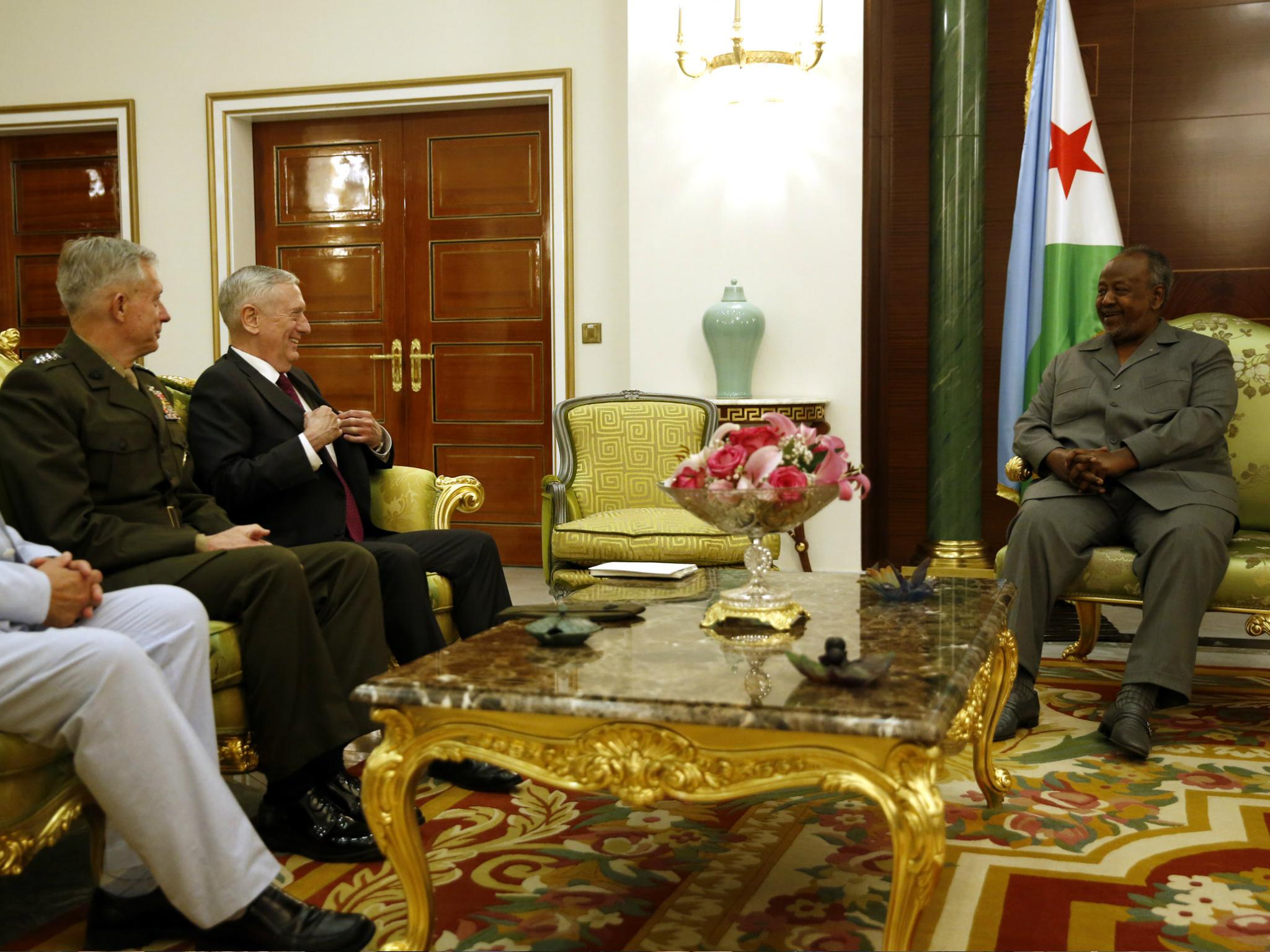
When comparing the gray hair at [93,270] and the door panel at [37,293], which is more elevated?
the door panel at [37,293]

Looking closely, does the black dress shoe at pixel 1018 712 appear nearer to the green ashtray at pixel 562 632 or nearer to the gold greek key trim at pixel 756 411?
the green ashtray at pixel 562 632

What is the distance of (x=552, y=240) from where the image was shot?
5555 mm

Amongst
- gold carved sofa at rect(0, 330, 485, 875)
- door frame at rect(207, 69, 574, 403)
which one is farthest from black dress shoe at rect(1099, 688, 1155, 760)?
door frame at rect(207, 69, 574, 403)

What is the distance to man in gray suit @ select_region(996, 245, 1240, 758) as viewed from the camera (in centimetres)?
288

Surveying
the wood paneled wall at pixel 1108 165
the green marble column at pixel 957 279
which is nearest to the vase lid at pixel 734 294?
the wood paneled wall at pixel 1108 165

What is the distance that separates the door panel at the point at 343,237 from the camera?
5793mm

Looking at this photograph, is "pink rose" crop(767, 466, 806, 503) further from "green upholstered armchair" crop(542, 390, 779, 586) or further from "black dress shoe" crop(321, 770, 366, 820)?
"green upholstered armchair" crop(542, 390, 779, 586)

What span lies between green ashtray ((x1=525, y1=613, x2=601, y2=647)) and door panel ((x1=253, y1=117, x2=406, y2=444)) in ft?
13.1

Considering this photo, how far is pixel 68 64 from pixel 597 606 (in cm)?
513

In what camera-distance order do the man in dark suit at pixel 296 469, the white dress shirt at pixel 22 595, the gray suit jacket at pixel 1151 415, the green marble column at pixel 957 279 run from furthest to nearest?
the green marble column at pixel 957 279
the gray suit jacket at pixel 1151 415
the man in dark suit at pixel 296 469
the white dress shirt at pixel 22 595

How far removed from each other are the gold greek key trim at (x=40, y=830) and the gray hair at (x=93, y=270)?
103 centimetres

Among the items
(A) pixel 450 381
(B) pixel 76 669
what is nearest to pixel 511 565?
(A) pixel 450 381

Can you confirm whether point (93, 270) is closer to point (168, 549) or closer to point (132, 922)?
point (168, 549)

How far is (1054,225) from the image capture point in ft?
14.5
